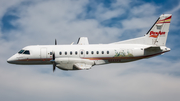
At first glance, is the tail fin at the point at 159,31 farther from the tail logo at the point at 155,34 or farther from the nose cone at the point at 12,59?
the nose cone at the point at 12,59

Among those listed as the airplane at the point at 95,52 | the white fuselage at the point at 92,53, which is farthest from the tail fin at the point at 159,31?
the white fuselage at the point at 92,53

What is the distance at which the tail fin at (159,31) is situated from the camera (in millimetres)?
27281

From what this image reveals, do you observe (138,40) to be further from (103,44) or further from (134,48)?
(103,44)

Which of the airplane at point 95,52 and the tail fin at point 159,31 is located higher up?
the tail fin at point 159,31

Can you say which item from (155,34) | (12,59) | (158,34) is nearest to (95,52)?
(155,34)

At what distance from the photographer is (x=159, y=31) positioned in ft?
90.1

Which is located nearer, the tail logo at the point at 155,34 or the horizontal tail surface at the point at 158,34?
the horizontal tail surface at the point at 158,34

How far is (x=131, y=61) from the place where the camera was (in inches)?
1053

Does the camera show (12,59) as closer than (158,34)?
Yes

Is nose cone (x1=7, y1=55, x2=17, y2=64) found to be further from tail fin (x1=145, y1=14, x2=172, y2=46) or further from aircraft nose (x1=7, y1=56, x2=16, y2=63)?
tail fin (x1=145, y1=14, x2=172, y2=46)

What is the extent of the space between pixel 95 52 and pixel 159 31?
33.9 feet

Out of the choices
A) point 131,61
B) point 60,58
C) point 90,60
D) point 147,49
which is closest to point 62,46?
point 60,58

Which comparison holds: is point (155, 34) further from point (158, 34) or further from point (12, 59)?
point (12, 59)

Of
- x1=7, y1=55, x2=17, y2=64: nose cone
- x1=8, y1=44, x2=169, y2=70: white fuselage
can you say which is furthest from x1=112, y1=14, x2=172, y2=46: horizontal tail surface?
x1=7, y1=55, x2=17, y2=64: nose cone
